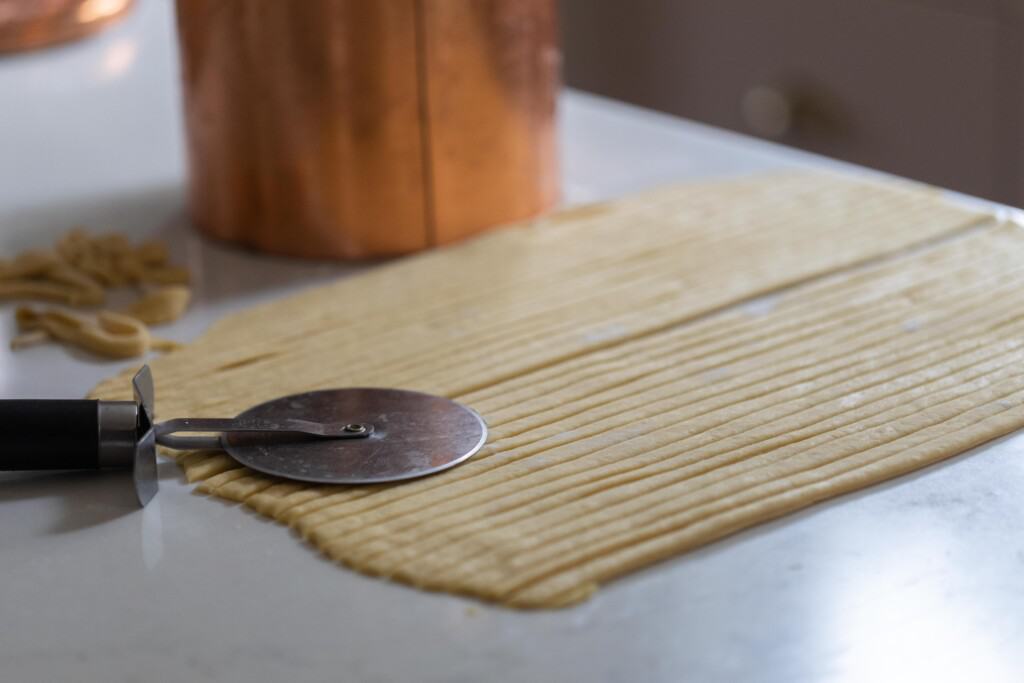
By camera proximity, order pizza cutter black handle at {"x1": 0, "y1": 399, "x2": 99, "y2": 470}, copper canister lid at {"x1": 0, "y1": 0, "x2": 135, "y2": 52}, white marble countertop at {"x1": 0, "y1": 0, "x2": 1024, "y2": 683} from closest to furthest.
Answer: white marble countertop at {"x1": 0, "y1": 0, "x2": 1024, "y2": 683} < pizza cutter black handle at {"x1": 0, "y1": 399, "x2": 99, "y2": 470} < copper canister lid at {"x1": 0, "y1": 0, "x2": 135, "y2": 52}

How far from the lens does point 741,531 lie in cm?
52

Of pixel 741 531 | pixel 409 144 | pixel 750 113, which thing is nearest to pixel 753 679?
pixel 741 531

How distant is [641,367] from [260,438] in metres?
0.18

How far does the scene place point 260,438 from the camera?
0.58 metres

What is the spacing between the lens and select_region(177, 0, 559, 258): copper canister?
31.7 inches

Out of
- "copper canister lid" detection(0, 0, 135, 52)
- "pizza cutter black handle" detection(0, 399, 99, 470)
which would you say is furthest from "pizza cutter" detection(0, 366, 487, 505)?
"copper canister lid" detection(0, 0, 135, 52)

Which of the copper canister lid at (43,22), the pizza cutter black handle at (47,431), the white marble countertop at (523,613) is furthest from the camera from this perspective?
the copper canister lid at (43,22)

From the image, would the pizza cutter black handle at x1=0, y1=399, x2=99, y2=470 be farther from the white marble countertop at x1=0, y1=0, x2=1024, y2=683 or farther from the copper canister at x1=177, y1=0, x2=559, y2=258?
the copper canister at x1=177, y1=0, x2=559, y2=258

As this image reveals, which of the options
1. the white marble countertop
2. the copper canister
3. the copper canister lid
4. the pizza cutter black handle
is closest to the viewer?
the white marble countertop

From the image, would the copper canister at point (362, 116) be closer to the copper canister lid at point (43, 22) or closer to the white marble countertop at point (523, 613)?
the white marble countertop at point (523, 613)

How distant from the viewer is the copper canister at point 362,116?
80cm

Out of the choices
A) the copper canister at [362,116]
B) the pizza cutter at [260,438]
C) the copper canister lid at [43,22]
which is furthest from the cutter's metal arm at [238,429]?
the copper canister lid at [43,22]

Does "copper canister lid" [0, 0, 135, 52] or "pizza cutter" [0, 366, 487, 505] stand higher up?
"copper canister lid" [0, 0, 135, 52]

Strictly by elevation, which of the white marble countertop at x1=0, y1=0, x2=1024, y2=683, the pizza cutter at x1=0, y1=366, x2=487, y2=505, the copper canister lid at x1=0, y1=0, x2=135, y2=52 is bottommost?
the white marble countertop at x1=0, y1=0, x2=1024, y2=683
